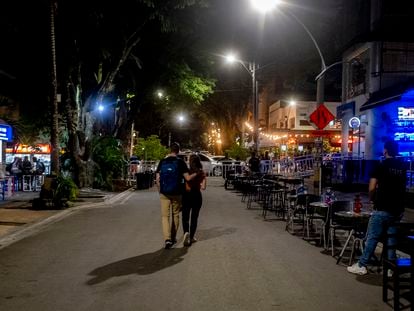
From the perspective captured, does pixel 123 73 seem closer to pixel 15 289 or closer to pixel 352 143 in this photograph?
pixel 352 143

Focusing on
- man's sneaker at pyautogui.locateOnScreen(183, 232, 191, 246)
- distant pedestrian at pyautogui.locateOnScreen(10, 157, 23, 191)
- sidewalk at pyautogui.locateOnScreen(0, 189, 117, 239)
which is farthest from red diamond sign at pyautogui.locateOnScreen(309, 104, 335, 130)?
distant pedestrian at pyautogui.locateOnScreen(10, 157, 23, 191)

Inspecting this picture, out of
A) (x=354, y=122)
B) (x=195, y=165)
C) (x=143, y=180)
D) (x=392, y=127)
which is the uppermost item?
(x=354, y=122)

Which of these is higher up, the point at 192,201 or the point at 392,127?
the point at 392,127

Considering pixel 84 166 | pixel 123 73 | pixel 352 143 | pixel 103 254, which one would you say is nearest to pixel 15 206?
pixel 84 166

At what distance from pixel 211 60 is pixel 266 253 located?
26.1m

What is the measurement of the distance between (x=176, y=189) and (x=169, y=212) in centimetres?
49

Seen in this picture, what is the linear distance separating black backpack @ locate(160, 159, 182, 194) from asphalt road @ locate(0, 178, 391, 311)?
3.68 feet

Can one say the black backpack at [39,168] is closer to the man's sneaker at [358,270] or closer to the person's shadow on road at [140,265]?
the person's shadow on road at [140,265]

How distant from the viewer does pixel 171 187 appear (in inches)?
376

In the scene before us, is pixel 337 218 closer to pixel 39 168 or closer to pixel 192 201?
pixel 192 201

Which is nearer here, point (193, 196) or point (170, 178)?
point (170, 178)

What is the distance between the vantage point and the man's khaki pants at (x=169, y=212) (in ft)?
31.5

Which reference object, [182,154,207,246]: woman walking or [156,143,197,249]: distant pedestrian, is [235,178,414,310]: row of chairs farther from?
[156,143,197,249]: distant pedestrian

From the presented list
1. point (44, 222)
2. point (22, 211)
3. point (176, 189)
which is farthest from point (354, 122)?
point (176, 189)
